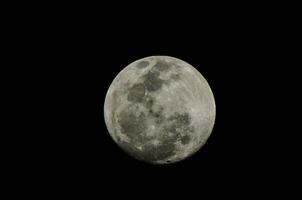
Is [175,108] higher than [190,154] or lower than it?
higher

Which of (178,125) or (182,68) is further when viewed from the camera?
(182,68)

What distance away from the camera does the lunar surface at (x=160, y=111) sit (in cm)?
542

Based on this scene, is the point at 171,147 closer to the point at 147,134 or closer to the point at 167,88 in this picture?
the point at 147,134

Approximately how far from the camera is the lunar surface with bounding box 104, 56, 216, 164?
542 cm

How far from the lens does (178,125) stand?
17.9 ft

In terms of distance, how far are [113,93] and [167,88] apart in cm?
91

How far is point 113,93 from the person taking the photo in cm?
587

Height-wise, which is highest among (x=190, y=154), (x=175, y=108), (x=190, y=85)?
(x=190, y=85)

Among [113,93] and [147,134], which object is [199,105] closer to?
[147,134]

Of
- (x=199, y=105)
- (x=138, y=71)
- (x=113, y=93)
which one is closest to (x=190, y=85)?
(x=199, y=105)

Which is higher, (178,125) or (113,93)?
(113,93)

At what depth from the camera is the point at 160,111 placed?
539cm

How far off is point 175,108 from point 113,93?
1.05m

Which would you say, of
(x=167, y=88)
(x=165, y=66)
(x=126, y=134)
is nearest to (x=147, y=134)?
(x=126, y=134)
